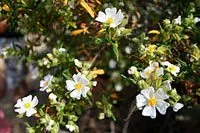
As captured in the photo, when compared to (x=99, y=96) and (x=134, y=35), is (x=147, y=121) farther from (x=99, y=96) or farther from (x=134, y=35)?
(x=134, y=35)

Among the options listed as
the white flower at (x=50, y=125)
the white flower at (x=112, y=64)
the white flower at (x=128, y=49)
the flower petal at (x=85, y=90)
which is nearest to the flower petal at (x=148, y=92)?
the flower petal at (x=85, y=90)

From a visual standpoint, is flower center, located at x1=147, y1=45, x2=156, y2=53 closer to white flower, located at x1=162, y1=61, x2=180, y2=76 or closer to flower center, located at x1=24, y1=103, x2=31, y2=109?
white flower, located at x1=162, y1=61, x2=180, y2=76

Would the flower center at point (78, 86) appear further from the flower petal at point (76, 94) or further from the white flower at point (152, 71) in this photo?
the white flower at point (152, 71)

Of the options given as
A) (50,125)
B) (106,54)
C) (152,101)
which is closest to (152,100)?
(152,101)

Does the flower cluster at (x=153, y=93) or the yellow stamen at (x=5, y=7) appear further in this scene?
the yellow stamen at (x=5, y=7)

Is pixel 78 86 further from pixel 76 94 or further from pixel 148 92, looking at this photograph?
pixel 148 92

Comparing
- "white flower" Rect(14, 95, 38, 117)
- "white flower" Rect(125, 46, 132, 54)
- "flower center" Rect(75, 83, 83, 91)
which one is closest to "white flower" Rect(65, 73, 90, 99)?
"flower center" Rect(75, 83, 83, 91)
